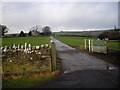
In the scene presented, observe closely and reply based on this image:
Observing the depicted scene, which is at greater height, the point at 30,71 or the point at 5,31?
the point at 5,31

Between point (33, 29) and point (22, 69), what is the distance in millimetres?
106468

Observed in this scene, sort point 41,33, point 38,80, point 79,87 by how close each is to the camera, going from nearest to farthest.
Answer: point 79,87, point 38,80, point 41,33

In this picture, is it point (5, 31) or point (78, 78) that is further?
point (5, 31)

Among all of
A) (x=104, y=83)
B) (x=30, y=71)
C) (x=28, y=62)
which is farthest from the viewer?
(x=28, y=62)

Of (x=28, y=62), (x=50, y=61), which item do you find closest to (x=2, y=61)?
(x=28, y=62)

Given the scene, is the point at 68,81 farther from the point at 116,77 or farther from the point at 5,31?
the point at 5,31

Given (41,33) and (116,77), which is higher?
(41,33)

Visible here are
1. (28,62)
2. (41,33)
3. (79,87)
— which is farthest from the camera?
(41,33)

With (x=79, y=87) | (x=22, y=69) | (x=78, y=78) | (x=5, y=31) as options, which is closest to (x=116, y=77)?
(x=78, y=78)

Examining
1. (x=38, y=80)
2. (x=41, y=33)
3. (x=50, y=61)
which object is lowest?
(x=38, y=80)

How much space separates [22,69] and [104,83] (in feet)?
14.0

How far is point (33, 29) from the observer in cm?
10931

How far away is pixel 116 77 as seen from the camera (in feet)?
17.4

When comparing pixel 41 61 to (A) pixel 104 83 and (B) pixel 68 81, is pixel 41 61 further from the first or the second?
(A) pixel 104 83
